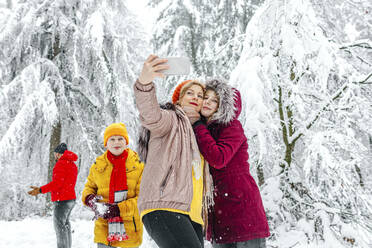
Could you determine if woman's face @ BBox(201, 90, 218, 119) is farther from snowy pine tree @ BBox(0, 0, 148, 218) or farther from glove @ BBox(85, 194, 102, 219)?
snowy pine tree @ BBox(0, 0, 148, 218)

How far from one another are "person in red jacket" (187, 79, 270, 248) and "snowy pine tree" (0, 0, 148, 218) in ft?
22.3

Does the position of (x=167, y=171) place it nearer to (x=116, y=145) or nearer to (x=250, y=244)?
(x=250, y=244)

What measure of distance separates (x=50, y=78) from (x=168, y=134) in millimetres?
7832

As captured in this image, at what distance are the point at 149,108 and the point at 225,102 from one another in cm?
74

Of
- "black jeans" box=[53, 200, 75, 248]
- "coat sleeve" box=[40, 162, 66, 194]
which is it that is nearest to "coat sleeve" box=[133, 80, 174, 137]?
"coat sleeve" box=[40, 162, 66, 194]

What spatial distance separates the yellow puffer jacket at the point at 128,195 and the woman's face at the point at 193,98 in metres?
1.25

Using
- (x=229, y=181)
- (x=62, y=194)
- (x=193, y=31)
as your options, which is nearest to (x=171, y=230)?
(x=229, y=181)

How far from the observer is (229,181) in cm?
223

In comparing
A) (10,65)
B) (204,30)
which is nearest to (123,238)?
(10,65)

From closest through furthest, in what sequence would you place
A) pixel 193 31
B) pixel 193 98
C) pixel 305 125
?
pixel 193 98 → pixel 305 125 → pixel 193 31

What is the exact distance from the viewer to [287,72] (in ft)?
15.5

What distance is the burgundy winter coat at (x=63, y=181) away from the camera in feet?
14.7

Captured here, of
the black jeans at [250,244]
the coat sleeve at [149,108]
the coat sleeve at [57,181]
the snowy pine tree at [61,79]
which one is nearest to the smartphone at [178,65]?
the coat sleeve at [149,108]

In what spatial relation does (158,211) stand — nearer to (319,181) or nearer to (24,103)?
(319,181)
